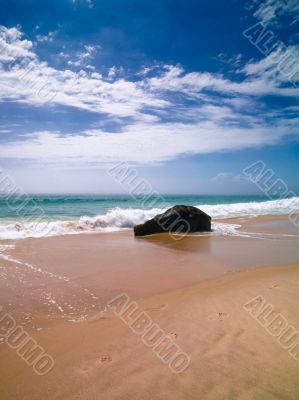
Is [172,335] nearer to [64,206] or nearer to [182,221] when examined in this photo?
[182,221]

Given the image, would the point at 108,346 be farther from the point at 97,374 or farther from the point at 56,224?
the point at 56,224

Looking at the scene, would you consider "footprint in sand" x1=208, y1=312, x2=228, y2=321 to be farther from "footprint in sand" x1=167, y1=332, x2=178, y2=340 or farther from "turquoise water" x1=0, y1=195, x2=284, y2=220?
"turquoise water" x1=0, y1=195, x2=284, y2=220

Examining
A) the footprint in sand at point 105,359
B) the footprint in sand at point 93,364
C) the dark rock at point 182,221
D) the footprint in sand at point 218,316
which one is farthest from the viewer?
the dark rock at point 182,221

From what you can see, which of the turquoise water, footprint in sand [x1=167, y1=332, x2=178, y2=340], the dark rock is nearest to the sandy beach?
footprint in sand [x1=167, y1=332, x2=178, y2=340]

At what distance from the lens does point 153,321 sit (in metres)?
3.80

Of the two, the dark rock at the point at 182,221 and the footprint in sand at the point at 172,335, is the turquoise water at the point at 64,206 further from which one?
the footprint in sand at the point at 172,335

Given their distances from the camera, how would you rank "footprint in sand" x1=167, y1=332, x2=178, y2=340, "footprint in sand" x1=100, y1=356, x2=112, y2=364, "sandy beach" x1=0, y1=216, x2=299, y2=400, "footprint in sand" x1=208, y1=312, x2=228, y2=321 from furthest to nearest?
"footprint in sand" x1=208, y1=312, x2=228, y2=321 → "footprint in sand" x1=167, y1=332, x2=178, y2=340 → "footprint in sand" x1=100, y1=356, x2=112, y2=364 → "sandy beach" x1=0, y1=216, x2=299, y2=400

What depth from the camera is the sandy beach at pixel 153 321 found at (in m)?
2.52

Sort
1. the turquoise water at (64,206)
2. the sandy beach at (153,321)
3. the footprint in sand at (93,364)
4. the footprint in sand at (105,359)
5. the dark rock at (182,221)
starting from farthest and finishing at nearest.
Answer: the turquoise water at (64,206) < the dark rock at (182,221) < the footprint in sand at (105,359) < the footprint in sand at (93,364) < the sandy beach at (153,321)

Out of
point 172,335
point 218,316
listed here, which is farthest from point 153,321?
point 218,316

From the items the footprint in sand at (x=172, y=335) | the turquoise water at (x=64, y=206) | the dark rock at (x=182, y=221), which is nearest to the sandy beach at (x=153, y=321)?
the footprint in sand at (x=172, y=335)

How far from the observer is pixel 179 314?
3.96 metres

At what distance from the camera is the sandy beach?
252 cm

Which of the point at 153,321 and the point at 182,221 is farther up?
the point at 153,321
